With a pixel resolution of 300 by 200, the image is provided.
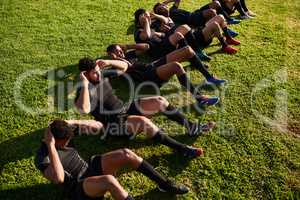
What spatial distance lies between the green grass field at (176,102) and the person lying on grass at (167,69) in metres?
0.38

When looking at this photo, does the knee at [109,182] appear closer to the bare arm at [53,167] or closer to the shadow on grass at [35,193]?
the bare arm at [53,167]

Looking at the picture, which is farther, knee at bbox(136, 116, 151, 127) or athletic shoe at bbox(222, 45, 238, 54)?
athletic shoe at bbox(222, 45, 238, 54)

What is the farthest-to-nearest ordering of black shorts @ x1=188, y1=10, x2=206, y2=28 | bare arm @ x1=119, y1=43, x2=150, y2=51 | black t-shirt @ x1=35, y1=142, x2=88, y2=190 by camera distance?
black shorts @ x1=188, y1=10, x2=206, y2=28 → bare arm @ x1=119, y1=43, x2=150, y2=51 → black t-shirt @ x1=35, y1=142, x2=88, y2=190

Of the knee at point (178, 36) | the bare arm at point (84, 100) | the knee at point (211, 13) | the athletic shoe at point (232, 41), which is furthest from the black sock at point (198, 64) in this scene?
the knee at point (211, 13)

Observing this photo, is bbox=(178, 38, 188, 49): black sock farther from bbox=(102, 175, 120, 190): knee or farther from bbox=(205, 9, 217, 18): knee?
bbox=(102, 175, 120, 190): knee

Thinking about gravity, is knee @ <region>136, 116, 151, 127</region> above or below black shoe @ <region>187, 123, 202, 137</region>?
above

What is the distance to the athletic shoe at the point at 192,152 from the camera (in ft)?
24.2

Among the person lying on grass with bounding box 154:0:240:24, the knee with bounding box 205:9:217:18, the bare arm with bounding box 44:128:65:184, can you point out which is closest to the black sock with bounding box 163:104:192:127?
the bare arm with bounding box 44:128:65:184

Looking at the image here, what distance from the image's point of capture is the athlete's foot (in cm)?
792

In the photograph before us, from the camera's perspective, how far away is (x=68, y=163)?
6562 millimetres

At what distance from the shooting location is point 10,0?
13.9 metres

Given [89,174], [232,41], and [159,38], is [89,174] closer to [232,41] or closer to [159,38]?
[159,38]

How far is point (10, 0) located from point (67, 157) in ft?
30.8

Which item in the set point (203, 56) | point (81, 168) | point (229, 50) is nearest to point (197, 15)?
point (229, 50)
